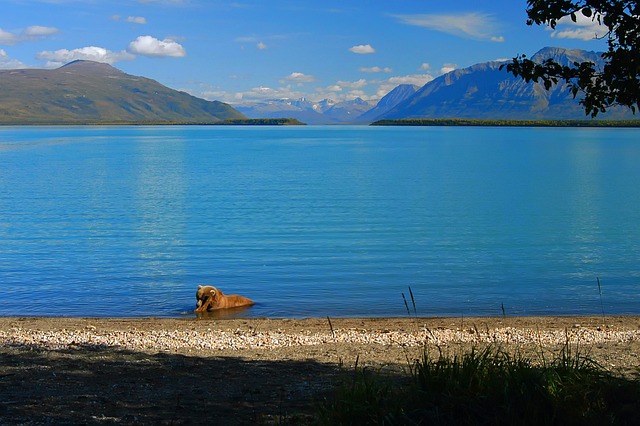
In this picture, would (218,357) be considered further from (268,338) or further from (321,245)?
(321,245)

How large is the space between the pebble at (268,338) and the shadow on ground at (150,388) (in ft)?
2.79

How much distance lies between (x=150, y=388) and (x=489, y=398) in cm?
513

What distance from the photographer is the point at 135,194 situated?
52.7 meters

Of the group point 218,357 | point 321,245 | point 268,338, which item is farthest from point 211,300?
point 321,245

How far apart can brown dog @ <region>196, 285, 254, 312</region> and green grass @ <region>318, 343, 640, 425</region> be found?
11635mm

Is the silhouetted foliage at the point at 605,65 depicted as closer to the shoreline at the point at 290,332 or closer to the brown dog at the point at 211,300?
A: the shoreline at the point at 290,332

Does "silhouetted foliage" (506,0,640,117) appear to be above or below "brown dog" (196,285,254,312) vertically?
above

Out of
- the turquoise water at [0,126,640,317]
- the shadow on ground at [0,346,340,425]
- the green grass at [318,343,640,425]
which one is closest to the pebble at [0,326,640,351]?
the shadow on ground at [0,346,340,425]

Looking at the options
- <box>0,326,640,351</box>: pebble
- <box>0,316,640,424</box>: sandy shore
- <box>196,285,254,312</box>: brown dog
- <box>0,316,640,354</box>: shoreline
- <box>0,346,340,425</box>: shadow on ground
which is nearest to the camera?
<box>0,346,340,425</box>: shadow on ground

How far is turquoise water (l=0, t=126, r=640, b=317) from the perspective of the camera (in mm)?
21078

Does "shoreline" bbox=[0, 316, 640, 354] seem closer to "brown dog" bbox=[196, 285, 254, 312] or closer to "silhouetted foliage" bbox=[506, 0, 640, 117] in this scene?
"brown dog" bbox=[196, 285, 254, 312]

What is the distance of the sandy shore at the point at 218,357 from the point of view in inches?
361

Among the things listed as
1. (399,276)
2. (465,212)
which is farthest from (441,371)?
(465,212)

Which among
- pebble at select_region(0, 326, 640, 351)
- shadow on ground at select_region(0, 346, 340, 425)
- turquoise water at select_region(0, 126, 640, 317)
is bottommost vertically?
turquoise water at select_region(0, 126, 640, 317)
